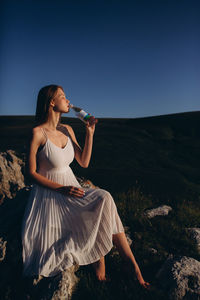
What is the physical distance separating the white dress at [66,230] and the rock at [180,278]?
1.09 meters

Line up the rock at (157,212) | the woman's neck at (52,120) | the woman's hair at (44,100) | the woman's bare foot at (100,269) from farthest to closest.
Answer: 1. the rock at (157,212)
2. the woman's neck at (52,120)
3. the woman's hair at (44,100)
4. the woman's bare foot at (100,269)

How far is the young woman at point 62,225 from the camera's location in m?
3.64

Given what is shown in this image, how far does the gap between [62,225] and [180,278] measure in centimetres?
194

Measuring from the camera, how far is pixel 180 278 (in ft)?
12.7

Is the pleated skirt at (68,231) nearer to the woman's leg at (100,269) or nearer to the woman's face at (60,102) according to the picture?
the woman's leg at (100,269)

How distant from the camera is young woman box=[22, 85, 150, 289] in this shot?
12.0ft

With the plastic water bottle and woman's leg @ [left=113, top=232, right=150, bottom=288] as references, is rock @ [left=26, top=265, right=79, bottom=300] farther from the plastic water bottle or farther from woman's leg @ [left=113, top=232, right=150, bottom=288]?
the plastic water bottle

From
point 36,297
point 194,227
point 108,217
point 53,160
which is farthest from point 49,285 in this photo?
point 194,227

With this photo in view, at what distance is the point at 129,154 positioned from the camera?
875 inches

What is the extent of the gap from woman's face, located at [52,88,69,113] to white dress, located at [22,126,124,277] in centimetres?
136

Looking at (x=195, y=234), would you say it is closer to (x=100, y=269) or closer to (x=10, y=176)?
(x=100, y=269)

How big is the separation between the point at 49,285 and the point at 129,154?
19065mm

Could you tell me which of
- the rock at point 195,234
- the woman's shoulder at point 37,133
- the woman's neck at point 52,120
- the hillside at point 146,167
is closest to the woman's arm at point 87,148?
the woman's neck at point 52,120

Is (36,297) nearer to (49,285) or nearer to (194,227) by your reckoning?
(49,285)
